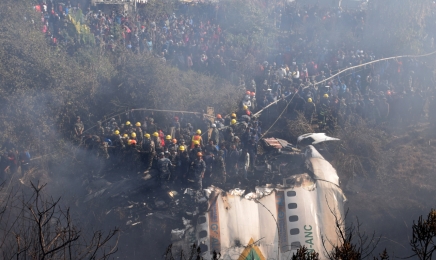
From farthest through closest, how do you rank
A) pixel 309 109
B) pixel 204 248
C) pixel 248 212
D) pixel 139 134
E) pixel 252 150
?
pixel 309 109, pixel 139 134, pixel 252 150, pixel 248 212, pixel 204 248

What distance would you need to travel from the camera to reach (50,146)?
51.5 feet

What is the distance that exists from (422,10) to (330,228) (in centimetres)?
1833

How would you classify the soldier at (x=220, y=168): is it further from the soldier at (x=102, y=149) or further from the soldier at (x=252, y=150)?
the soldier at (x=102, y=149)

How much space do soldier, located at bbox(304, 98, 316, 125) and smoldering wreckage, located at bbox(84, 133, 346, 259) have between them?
4.01 m

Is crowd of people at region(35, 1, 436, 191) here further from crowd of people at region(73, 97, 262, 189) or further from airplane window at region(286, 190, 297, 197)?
airplane window at region(286, 190, 297, 197)

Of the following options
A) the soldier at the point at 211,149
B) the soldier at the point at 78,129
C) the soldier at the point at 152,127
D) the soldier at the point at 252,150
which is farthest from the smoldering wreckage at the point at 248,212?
the soldier at the point at 78,129

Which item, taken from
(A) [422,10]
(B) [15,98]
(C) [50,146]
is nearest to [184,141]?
(C) [50,146]

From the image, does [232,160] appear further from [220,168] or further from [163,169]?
[163,169]

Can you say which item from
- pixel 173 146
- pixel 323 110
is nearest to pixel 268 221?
pixel 173 146

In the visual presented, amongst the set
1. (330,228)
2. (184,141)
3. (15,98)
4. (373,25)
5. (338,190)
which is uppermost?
(373,25)

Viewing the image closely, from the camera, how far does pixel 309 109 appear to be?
1717 cm

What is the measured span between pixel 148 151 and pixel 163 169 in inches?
44.7

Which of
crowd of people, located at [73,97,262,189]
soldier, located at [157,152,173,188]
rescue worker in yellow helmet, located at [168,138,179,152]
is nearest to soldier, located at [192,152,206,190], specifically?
crowd of people, located at [73,97,262,189]

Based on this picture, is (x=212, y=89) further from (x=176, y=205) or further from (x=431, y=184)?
(x=431, y=184)
